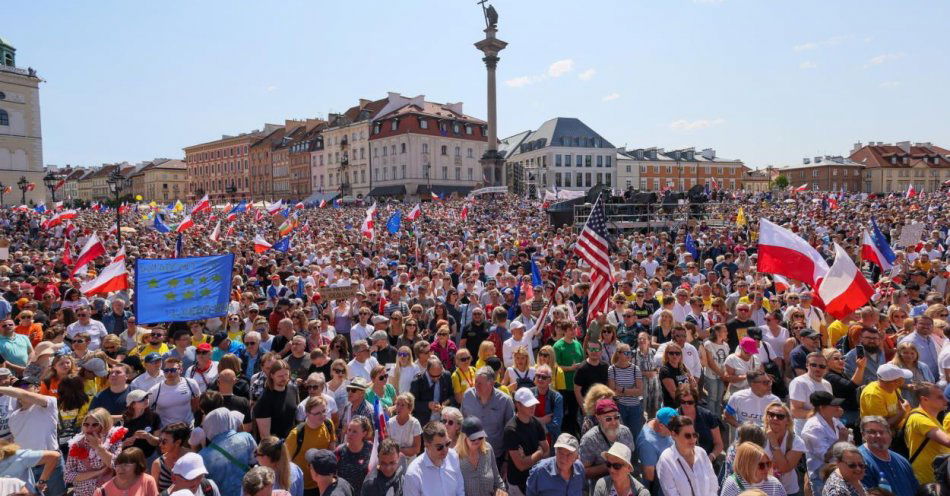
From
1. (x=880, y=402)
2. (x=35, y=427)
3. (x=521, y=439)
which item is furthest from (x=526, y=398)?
(x=35, y=427)

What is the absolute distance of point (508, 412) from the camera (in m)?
5.59

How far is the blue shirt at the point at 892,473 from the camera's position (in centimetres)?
430

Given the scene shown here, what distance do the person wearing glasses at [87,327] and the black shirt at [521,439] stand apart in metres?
6.18

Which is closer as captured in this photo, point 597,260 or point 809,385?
point 809,385

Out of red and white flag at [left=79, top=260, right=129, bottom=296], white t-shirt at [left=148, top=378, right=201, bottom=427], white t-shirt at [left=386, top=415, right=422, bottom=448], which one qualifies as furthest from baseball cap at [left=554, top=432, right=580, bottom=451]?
red and white flag at [left=79, top=260, right=129, bottom=296]

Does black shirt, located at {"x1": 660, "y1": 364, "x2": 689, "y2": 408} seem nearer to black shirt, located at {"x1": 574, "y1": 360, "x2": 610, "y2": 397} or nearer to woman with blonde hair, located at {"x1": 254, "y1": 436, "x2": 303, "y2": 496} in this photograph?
black shirt, located at {"x1": 574, "y1": 360, "x2": 610, "y2": 397}

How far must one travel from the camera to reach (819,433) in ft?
16.2

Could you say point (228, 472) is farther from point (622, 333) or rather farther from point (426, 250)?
point (426, 250)

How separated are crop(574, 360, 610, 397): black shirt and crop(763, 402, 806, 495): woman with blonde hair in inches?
73.4

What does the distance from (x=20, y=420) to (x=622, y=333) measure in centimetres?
654

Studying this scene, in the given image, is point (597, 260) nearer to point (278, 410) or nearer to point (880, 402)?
point (880, 402)

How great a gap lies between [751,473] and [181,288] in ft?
24.0

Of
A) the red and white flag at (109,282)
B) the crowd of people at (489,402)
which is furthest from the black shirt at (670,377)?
the red and white flag at (109,282)

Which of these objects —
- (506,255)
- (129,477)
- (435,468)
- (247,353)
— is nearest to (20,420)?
(129,477)
